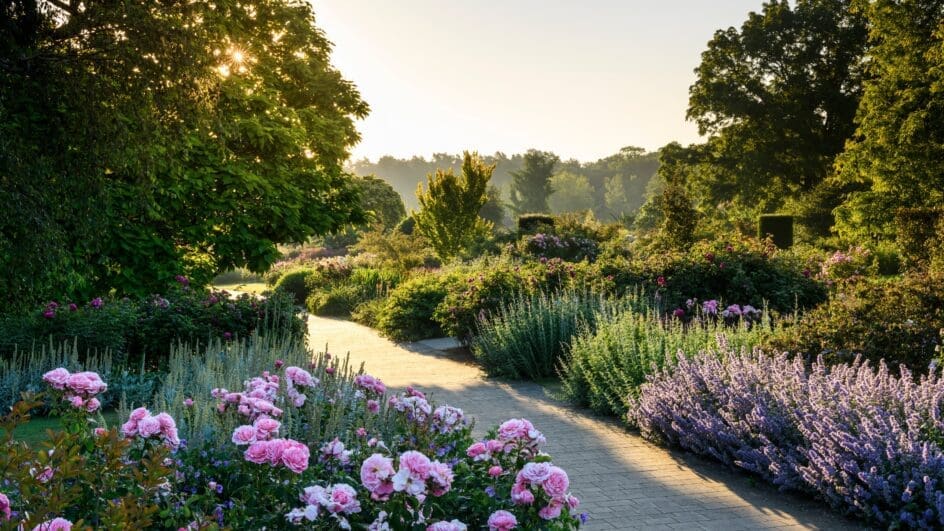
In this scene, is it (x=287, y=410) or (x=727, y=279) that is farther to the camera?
(x=727, y=279)

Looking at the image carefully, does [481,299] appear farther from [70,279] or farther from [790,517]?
[790,517]

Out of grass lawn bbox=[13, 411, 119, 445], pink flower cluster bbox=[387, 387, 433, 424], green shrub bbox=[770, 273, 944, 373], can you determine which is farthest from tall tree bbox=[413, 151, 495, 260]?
pink flower cluster bbox=[387, 387, 433, 424]

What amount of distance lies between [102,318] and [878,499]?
7.48 m

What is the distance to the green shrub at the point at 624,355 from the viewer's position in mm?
7066

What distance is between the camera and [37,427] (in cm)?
655

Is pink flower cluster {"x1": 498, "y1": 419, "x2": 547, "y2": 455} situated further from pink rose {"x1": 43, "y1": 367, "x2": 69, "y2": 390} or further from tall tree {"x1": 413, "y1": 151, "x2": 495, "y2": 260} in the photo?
tall tree {"x1": 413, "y1": 151, "x2": 495, "y2": 260}

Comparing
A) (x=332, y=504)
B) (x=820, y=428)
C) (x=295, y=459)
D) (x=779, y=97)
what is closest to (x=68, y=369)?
(x=295, y=459)

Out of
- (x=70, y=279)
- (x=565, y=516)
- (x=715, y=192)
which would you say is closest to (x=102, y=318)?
(x=70, y=279)

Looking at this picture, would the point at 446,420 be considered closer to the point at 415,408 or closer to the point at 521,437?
the point at 415,408

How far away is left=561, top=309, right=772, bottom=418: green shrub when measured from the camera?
7066mm

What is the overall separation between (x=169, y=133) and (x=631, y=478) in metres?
6.20

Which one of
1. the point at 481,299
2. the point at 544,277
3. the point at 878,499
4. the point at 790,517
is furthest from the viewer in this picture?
the point at 544,277

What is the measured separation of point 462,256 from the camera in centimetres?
2222

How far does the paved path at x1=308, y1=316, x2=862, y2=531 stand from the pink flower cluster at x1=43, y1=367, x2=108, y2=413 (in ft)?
9.11
